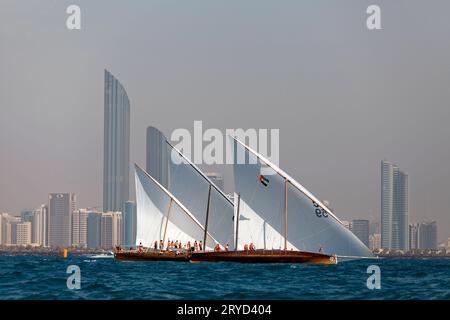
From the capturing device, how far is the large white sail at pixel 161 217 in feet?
403

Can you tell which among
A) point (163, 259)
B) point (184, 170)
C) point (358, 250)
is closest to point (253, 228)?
point (358, 250)

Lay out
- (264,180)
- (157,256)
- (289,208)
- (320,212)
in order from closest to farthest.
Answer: (320,212)
(289,208)
(264,180)
(157,256)

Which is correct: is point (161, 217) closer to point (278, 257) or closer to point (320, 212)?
point (278, 257)

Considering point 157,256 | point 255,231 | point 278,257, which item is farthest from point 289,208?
point 157,256

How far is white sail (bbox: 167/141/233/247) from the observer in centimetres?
11619

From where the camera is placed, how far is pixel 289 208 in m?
96.4

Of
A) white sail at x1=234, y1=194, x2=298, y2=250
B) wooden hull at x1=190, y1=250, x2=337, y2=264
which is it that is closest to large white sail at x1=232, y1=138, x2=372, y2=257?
white sail at x1=234, y1=194, x2=298, y2=250

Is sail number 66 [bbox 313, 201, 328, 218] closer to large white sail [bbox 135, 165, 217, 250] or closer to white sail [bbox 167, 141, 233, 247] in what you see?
white sail [bbox 167, 141, 233, 247]

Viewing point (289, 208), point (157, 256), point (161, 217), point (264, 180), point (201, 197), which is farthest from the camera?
point (157, 256)

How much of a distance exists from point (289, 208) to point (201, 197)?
23276mm

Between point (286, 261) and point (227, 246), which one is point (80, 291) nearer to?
point (286, 261)

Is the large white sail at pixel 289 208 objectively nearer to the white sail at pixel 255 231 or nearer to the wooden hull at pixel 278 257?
the white sail at pixel 255 231

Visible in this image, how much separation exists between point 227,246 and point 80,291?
60.9m

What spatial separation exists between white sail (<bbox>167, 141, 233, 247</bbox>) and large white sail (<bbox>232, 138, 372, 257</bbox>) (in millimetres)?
16715
